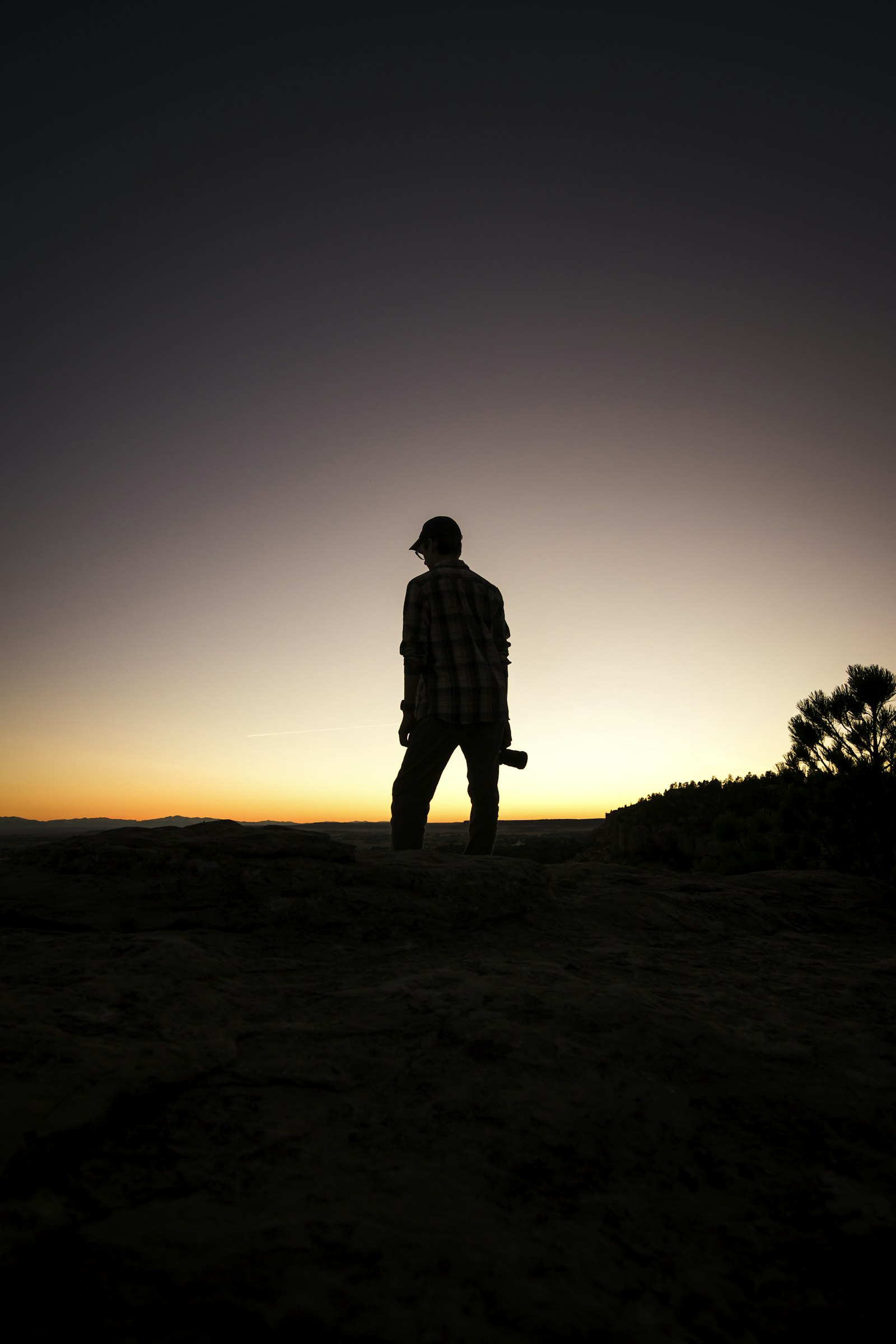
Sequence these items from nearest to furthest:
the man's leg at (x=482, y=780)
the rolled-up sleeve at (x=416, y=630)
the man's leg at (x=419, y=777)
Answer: the man's leg at (x=419, y=777), the man's leg at (x=482, y=780), the rolled-up sleeve at (x=416, y=630)

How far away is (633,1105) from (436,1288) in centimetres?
58

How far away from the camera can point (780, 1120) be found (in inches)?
49.1

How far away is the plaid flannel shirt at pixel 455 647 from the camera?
11.5 ft

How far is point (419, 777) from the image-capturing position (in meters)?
3.46

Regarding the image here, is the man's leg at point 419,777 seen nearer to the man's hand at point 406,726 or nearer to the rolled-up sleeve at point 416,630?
the man's hand at point 406,726

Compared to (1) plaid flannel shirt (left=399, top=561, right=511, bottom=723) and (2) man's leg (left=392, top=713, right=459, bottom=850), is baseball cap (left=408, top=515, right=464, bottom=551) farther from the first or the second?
(2) man's leg (left=392, top=713, right=459, bottom=850)

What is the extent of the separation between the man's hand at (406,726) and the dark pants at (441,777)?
0.03 meters

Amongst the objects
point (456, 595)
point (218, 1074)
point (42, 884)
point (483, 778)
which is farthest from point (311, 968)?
point (456, 595)

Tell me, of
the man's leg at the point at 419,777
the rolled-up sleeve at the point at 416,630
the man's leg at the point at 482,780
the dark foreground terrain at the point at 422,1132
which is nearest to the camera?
the dark foreground terrain at the point at 422,1132

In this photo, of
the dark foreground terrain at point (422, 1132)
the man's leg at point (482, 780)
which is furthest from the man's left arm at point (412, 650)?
the dark foreground terrain at point (422, 1132)

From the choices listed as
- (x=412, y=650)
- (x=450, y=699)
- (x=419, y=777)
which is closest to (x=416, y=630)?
(x=412, y=650)

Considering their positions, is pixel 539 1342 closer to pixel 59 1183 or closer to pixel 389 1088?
pixel 389 1088

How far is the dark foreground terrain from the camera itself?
805 mm

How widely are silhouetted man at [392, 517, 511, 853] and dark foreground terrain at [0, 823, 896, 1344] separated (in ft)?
4.17
